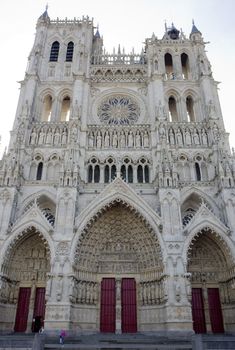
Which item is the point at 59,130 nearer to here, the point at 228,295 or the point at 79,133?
the point at 79,133

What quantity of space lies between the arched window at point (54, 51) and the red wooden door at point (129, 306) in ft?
71.0

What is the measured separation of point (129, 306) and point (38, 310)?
5665 millimetres

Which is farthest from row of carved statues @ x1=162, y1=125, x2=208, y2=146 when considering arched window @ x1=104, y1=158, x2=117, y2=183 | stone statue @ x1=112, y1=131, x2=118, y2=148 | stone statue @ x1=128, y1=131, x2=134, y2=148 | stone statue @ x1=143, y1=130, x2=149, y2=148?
arched window @ x1=104, y1=158, x2=117, y2=183

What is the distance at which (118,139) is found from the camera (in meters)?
22.1

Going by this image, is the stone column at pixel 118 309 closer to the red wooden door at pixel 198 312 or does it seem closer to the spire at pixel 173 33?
the red wooden door at pixel 198 312

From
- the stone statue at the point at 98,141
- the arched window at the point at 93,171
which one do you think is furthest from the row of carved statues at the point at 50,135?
the arched window at the point at 93,171

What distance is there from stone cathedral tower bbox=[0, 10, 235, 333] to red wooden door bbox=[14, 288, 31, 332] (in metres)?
0.06

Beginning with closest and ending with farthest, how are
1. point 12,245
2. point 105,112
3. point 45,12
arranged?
1. point 12,245
2. point 105,112
3. point 45,12

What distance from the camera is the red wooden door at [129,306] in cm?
1692

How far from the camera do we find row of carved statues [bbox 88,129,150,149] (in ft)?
71.8

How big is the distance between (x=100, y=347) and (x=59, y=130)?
16191mm

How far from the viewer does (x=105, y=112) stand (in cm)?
2472

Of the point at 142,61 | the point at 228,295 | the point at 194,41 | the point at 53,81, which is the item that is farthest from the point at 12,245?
the point at 194,41

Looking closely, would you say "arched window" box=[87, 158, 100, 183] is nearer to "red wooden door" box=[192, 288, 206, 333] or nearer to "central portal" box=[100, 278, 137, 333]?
"central portal" box=[100, 278, 137, 333]
